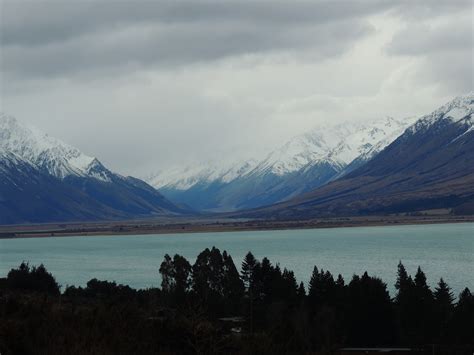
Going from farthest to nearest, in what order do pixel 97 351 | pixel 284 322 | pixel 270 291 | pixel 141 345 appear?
pixel 270 291 → pixel 284 322 → pixel 141 345 → pixel 97 351

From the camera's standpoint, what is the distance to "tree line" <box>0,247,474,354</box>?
1517 inches

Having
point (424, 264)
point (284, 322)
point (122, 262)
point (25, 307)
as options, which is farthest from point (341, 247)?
point (25, 307)

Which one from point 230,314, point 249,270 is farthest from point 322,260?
point 230,314

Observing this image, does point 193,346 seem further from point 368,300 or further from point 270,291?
point 270,291

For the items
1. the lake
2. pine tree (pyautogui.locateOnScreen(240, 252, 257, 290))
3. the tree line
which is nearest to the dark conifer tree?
the tree line

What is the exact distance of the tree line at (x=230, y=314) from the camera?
3853cm

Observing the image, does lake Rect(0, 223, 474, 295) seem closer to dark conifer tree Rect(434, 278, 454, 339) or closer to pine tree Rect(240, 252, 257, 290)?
pine tree Rect(240, 252, 257, 290)

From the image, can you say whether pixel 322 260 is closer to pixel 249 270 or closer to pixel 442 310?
pixel 249 270

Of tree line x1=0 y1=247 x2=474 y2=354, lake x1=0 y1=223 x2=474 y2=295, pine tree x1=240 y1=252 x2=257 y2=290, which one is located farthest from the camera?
lake x1=0 y1=223 x2=474 y2=295

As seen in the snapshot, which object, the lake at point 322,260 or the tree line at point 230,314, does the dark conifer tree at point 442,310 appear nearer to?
the tree line at point 230,314

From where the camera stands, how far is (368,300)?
2506 inches

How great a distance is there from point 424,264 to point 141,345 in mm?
85559

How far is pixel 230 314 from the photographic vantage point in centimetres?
7081

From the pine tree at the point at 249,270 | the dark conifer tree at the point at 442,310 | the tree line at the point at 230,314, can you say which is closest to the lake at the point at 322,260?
the pine tree at the point at 249,270
